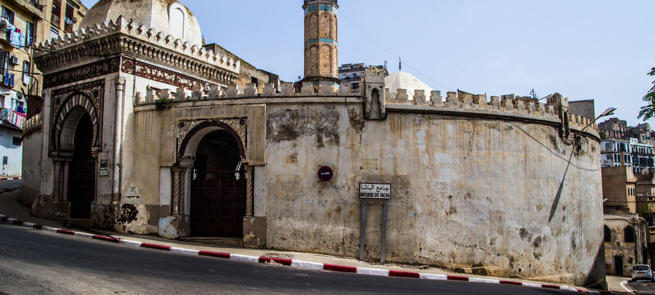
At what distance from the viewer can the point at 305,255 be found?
37.8 ft

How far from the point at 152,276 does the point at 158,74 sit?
30.0 ft

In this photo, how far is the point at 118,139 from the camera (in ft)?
44.9

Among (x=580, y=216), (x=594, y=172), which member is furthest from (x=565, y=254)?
(x=594, y=172)

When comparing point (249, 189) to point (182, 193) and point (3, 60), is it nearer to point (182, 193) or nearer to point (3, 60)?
point (182, 193)

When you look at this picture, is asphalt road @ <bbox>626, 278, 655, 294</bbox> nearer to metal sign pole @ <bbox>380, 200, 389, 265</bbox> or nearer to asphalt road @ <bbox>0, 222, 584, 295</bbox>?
asphalt road @ <bbox>0, 222, 584, 295</bbox>

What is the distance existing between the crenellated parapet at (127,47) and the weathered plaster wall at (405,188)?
17.7ft

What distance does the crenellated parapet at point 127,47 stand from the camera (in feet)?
46.1

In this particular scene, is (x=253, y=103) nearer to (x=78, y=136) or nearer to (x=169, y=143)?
(x=169, y=143)

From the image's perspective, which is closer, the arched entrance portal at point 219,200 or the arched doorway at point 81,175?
the arched entrance portal at point 219,200

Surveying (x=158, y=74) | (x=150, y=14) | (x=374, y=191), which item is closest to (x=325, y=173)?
(x=374, y=191)

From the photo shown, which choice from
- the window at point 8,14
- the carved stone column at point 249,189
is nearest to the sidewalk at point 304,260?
the carved stone column at point 249,189

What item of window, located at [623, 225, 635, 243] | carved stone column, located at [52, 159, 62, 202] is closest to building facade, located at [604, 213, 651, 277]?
window, located at [623, 225, 635, 243]

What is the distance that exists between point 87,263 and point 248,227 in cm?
436

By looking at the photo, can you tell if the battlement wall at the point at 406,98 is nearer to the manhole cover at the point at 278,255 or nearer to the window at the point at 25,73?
the manhole cover at the point at 278,255
